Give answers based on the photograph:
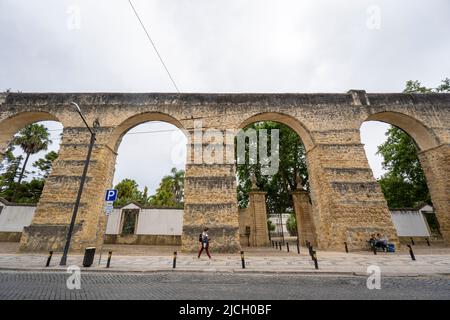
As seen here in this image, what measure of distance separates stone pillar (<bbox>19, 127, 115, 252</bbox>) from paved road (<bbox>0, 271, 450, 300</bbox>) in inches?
197

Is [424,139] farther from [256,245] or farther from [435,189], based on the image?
[256,245]

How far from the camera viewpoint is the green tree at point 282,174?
69.1 ft

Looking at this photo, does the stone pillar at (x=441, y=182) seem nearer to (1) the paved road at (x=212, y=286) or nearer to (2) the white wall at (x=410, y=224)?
(2) the white wall at (x=410, y=224)

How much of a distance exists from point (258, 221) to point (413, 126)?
12.7 meters

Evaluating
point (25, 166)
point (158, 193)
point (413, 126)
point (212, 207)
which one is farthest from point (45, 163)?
point (413, 126)

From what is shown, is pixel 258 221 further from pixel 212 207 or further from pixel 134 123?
pixel 134 123

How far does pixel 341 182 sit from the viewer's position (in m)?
12.1

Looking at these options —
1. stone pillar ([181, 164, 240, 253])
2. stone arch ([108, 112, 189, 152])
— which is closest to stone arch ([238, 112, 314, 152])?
stone pillar ([181, 164, 240, 253])

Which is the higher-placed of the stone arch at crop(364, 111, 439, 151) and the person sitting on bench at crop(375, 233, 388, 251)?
the stone arch at crop(364, 111, 439, 151)

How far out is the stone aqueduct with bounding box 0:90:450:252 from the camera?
36.8 feet

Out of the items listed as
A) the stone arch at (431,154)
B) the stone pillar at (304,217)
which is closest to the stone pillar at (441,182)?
the stone arch at (431,154)

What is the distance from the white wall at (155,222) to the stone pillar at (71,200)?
5.07 meters

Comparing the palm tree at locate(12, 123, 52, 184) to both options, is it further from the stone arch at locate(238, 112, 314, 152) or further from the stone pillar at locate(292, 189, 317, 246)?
the stone pillar at locate(292, 189, 317, 246)

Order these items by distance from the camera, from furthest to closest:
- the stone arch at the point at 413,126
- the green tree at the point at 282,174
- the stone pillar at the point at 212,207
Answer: the green tree at the point at 282,174, the stone arch at the point at 413,126, the stone pillar at the point at 212,207
